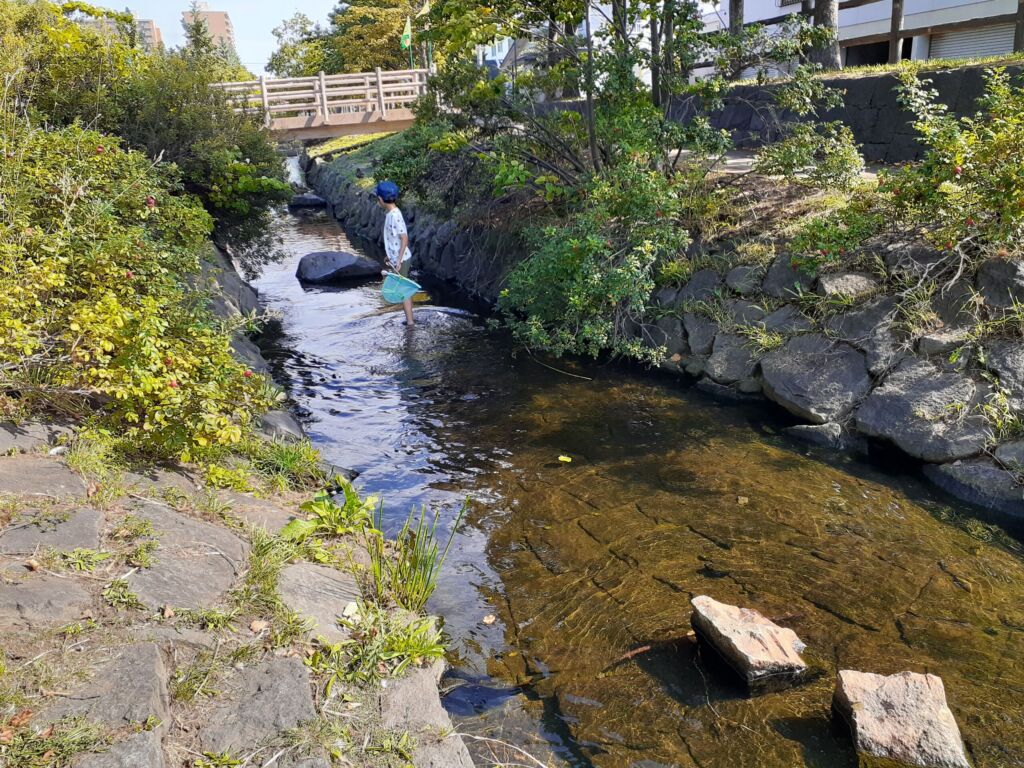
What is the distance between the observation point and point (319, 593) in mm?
4129

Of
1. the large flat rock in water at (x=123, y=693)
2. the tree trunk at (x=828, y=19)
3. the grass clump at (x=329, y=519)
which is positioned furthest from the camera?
the tree trunk at (x=828, y=19)

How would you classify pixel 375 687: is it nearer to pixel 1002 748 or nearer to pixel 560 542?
pixel 560 542

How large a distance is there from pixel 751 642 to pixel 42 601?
10.8 ft

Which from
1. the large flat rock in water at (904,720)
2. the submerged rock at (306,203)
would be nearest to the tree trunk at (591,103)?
the large flat rock in water at (904,720)

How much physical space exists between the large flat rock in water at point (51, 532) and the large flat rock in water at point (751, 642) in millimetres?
3092

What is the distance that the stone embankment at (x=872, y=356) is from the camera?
248 inches

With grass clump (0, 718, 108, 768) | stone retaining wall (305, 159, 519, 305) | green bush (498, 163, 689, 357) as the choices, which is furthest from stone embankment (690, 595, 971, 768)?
stone retaining wall (305, 159, 519, 305)

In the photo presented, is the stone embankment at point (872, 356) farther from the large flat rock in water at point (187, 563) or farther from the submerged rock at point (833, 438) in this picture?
the large flat rock in water at point (187, 563)

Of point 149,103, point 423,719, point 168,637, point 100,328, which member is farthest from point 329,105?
point 423,719

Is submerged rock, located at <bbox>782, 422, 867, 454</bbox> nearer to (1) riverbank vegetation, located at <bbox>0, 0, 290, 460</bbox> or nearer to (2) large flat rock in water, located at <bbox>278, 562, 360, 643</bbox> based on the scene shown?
(2) large flat rock in water, located at <bbox>278, 562, 360, 643</bbox>

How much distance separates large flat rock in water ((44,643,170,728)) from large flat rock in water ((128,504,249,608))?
18.2 inches

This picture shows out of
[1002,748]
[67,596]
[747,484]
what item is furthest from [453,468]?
[1002,748]

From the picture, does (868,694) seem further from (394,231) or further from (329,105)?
(329,105)

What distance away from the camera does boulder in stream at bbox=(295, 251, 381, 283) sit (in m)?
15.2
